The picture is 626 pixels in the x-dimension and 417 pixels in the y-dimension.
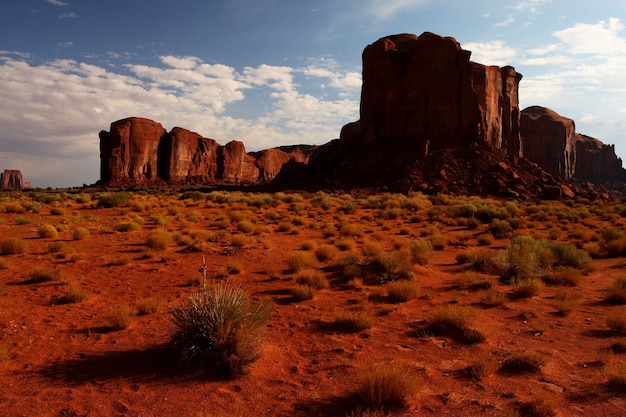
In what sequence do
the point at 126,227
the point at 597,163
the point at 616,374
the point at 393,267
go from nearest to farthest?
the point at 616,374
the point at 393,267
the point at 126,227
the point at 597,163

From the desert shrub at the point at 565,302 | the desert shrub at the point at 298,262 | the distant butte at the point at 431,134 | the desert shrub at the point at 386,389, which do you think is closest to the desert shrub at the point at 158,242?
the desert shrub at the point at 298,262

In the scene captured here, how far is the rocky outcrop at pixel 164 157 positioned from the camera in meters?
85.8

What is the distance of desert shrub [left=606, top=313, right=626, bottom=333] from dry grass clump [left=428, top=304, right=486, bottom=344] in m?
2.15

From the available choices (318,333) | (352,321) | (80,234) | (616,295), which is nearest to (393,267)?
(352,321)

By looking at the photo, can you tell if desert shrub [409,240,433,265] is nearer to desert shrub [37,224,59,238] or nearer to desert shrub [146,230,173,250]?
desert shrub [146,230,173,250]

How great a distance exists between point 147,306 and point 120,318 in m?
0.72

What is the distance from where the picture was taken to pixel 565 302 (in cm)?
765

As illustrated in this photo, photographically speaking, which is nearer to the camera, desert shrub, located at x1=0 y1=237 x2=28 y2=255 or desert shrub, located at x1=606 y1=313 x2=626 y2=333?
desert shrub, located at x1=606 y1=313 x2=626 y2=333

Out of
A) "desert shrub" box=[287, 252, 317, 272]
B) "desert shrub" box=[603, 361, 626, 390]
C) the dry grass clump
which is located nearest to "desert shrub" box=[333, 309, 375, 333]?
the dry grass clump

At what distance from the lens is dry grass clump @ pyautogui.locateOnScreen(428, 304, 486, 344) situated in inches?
241

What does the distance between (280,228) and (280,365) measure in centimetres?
1237

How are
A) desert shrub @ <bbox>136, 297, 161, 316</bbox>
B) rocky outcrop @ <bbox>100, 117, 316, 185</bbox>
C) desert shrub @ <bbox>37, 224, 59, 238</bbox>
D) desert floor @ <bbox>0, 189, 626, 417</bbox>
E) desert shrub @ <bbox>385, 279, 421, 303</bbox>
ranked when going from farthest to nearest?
1. rocky outcrop @ <bbox>100, 117, 316, 185</bbox>
2. desert shrub @ <bbox>37, 224, 59, 238</bbox>
3. desert shrub @ <bbox>385, 279, 421, 303</bbox>
4. desert shrub @ <bbox>136, 297, 161, 316</bbox>
5. desert floor @ <bbox>0, 189, 626, 417</bbox>

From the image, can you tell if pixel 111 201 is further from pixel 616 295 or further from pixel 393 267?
pixel 616 295

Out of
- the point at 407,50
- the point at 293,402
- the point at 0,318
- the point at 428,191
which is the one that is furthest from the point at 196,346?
the point at 407,50
